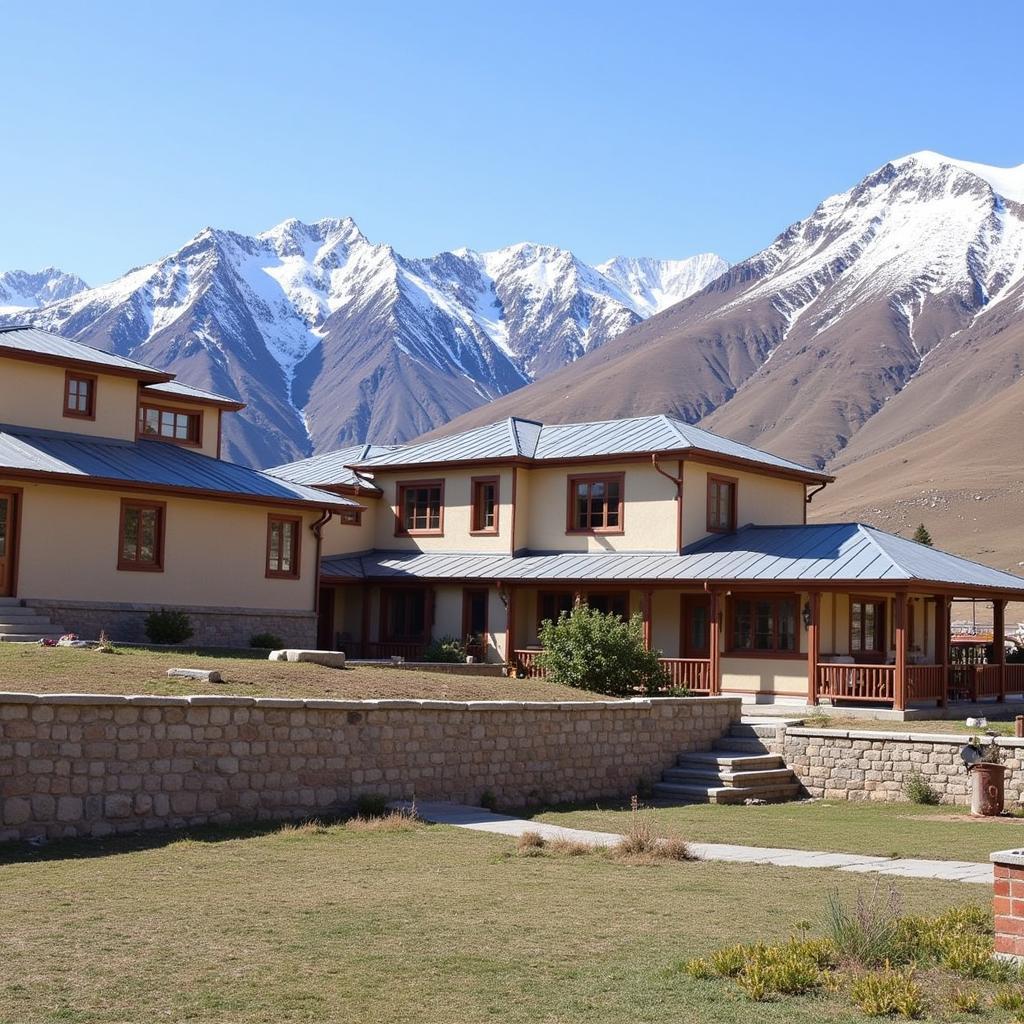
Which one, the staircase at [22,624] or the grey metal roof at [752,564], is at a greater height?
the grey metal roof at [752,564]

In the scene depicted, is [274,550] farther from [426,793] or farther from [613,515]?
[426,793]

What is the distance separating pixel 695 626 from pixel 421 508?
875cm

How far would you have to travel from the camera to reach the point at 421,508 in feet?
119

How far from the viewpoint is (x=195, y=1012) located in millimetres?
7438

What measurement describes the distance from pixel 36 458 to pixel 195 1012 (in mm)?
19989

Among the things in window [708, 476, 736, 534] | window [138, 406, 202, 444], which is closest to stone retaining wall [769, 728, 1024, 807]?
window [708, 476, 736, 534]

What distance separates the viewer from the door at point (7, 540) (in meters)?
25.1

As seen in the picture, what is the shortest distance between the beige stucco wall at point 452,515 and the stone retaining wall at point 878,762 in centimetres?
1232

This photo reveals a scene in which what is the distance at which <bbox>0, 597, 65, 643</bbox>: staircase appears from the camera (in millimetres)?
23453

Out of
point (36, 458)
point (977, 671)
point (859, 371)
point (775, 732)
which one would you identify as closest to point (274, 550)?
point (36, 458)

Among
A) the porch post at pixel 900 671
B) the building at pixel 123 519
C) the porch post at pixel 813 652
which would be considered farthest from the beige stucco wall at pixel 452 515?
the porch post at pixel 900 671

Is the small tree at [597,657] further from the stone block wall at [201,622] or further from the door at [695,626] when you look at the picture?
the stone block wall at [201,622]

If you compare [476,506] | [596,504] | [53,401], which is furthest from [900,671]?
[53,401]

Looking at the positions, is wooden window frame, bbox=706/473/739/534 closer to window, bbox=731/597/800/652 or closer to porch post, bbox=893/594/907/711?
window, bbox=731/597/800/652
